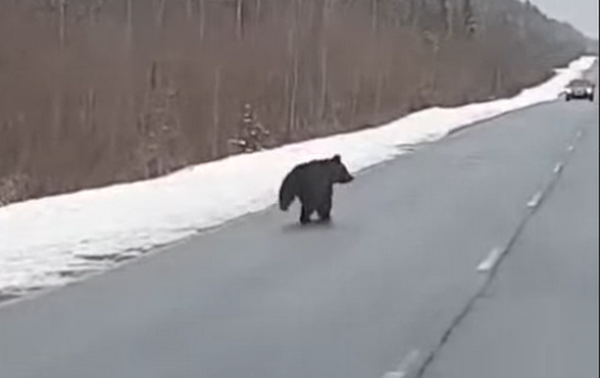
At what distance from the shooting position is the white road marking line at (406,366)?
349 inches

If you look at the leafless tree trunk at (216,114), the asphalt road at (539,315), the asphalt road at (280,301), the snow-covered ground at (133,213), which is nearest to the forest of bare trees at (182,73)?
the leafless tree trunk at (216,114)

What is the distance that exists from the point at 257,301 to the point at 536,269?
9.71ft

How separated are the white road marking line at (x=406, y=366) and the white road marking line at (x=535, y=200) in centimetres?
1121

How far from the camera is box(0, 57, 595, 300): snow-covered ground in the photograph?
14.1 meters

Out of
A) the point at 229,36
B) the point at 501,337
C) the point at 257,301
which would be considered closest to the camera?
the point at 501,337

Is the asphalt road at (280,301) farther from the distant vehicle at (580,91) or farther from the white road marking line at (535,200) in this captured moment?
the distant vehicle at (580,91)

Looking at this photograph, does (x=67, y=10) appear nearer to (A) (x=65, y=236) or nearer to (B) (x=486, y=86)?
(A) (x=65, y=236)

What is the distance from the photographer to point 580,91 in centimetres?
7469

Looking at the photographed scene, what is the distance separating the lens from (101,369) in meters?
9.14

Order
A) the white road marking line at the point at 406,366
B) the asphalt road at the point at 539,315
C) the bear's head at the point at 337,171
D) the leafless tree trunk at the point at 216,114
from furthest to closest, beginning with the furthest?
the leafless tree trunk at the point at 216,114 < the bear's head at the point at 337,171 < the asphalt road at the point at 539,315 < the white road marking line at the point at 406,366

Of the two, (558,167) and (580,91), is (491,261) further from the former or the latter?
(580,91)

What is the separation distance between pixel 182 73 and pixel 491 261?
31.2 ft

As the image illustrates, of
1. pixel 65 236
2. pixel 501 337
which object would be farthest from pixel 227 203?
pixel 501 337

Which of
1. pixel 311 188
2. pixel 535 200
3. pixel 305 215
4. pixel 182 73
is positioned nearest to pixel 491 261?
pixel 311 188
